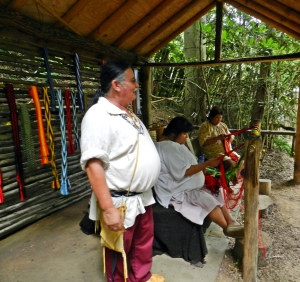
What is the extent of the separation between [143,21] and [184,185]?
2516 millimetres

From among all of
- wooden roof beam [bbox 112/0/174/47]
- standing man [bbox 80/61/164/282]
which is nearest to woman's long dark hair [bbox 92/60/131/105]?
standing man [bbox 80/61/164/282]

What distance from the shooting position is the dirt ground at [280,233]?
8.39 ft

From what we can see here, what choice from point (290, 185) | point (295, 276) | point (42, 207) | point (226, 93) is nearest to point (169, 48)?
point (226, 93)

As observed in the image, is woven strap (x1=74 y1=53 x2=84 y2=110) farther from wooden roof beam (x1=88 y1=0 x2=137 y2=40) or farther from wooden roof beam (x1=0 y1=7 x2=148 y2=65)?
wooden roof beam (x1=88 y1=0 x2=137 y2=40)

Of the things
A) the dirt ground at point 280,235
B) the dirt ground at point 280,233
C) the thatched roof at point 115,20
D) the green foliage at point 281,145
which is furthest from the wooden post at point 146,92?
the green foliage at point 281,145

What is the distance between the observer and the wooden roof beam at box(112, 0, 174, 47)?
3.60 m

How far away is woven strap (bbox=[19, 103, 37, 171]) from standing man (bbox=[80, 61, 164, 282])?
1.52 meters

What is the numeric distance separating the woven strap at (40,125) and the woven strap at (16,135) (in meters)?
0.22

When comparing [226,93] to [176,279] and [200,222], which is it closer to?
[200,222]

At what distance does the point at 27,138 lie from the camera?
2842 mm

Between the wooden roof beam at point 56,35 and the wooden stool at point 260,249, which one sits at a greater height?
the wooden roof beam at point 56,35

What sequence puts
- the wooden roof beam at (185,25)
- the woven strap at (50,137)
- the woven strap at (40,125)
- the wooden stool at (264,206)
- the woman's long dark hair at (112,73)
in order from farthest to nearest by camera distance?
the wooden roof beam at (185,25) < the wooden stool at (264,206) < the woven strap at (50,137) < the woven strap at (40,125) < the woman's long dark hair at (112,73)

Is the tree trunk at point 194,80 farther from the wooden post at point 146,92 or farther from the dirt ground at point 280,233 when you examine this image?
the wooden post at point 146,92

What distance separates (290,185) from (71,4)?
15.9 ft
